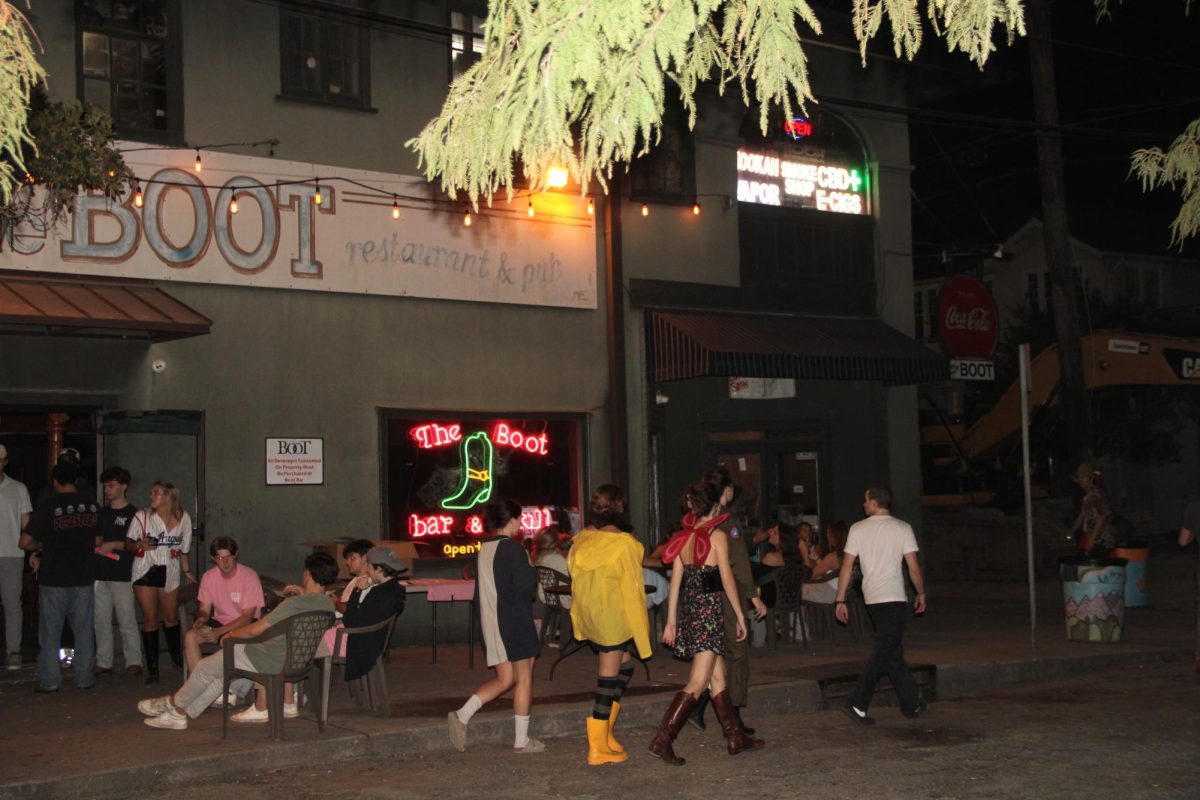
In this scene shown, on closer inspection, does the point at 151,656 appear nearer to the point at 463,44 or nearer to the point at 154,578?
the point at 154,578

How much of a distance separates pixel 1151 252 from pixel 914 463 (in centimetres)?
2514

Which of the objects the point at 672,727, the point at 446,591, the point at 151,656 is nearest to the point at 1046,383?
the point at 446,591

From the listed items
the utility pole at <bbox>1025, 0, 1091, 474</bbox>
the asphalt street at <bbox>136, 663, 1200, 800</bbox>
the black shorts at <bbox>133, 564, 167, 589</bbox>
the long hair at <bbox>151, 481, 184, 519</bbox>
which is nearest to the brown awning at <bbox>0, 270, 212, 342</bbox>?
the long hair at <bbox>151, 481, 184, 519</bbox>

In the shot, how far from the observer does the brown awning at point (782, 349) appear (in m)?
15.8

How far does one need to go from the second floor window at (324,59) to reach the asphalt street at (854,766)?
746 cm

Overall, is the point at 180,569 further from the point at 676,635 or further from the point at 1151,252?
the point at 1151,252

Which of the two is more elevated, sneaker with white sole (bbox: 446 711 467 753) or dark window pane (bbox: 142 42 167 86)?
dark window pane (bbox: 142 42 167 86)

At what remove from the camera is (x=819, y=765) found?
8.67 metres

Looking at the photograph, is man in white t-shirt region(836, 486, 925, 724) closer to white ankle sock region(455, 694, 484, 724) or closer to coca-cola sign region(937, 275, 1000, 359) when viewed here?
white ankle sock region(455, 694, 484, 724)

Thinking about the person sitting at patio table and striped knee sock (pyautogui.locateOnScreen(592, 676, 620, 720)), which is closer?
striped knee sock (pyautogui.locateOnScreen(592, 676, 620, 720))

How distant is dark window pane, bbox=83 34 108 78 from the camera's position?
1298 centimetres

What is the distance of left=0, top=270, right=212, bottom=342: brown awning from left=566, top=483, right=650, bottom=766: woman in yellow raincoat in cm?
543

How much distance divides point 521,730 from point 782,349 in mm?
8091

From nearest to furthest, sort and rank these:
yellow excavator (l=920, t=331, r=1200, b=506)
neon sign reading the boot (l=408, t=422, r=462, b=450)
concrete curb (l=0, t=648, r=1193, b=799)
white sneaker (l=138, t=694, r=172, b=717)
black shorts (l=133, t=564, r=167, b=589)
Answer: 1. concrete curb (l=0, t=648, r=1193, b=799)
2. white sneaker (l=138, t=694, r=172, b=717)
3. black shorts (l=133, t=564, r=167, b=589)
4. neon sign reading the boot (l=408, t=422, r=462, b=450)
5. yellow excavator (l=920, t=331, r=1200, b=506)
